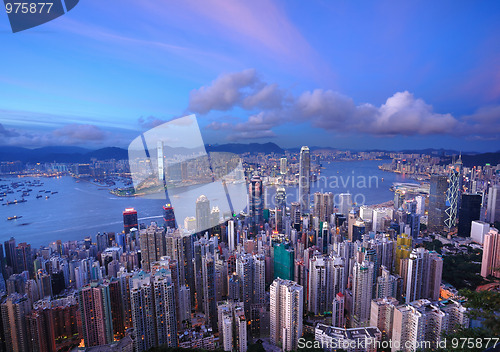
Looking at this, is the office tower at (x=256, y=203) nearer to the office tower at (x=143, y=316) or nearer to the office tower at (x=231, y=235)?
the office tower at (x=231, y=235)

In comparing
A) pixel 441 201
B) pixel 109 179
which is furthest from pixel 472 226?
pixel 109 179

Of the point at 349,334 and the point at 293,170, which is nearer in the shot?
the point at 349,334

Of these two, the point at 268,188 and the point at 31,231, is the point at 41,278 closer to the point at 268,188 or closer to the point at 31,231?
the point at 31,231

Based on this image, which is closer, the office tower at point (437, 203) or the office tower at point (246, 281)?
the office tower at point (246, 281)

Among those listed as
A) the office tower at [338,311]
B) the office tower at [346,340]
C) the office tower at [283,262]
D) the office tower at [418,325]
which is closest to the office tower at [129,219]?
the office tower at [283,262]

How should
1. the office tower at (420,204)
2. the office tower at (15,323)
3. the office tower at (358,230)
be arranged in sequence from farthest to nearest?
the office tower at (420,204) → the office tower at (358,230) → the office tower at (15,323)

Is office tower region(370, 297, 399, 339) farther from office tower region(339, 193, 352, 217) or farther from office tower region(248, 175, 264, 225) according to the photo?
office tower region(339, 193, 352, 217)

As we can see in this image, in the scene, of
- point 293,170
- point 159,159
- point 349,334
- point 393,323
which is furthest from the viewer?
point 293,170

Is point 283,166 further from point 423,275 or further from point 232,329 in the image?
point 232,329
